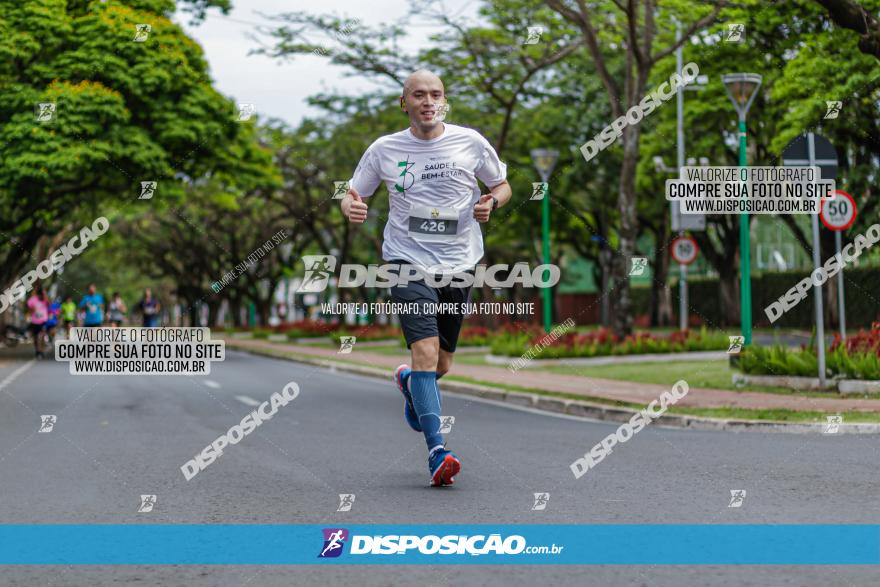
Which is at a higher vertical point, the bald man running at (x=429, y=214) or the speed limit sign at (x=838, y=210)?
the speed limit sign at (x=838, y=210)

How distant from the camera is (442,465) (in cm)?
587

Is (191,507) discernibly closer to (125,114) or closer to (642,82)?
(642,82)

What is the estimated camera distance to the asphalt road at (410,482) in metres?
4.14

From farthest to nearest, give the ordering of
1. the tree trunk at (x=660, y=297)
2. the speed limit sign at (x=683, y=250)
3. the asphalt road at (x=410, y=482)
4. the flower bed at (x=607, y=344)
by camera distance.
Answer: the tree trunk at (x=660, y=297), the speed limit sign at (x=683, y=250), the flower bed at (x=607, y=344), the asphalt road at (x=410, y=482)

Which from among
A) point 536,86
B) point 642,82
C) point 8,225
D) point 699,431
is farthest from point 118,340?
point 536,86

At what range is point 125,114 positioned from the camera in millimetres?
24141

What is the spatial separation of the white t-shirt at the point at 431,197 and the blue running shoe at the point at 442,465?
3.34ft

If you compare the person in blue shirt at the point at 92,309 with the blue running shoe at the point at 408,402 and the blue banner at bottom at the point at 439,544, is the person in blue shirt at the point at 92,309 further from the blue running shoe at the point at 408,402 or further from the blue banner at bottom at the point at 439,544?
the blue banner at bottom at the point at 439,544

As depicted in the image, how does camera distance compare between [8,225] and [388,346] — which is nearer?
[8,225]

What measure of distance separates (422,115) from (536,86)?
94.5 ft

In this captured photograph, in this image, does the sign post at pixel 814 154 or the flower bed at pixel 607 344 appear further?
the flower bed at pixel 607 344

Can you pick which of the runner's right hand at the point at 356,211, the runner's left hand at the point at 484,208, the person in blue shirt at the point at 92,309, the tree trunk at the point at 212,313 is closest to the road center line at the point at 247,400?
the runner's right hand at the point at 356,211

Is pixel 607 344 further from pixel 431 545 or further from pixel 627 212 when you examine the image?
pixel 431 545

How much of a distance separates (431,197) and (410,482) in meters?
1.69
